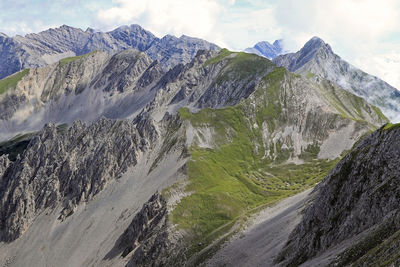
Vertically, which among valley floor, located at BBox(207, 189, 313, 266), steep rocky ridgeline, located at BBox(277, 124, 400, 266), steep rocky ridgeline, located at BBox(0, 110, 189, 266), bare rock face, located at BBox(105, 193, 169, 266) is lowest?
valley floor, located at BBox(207, 189, 313, 266)

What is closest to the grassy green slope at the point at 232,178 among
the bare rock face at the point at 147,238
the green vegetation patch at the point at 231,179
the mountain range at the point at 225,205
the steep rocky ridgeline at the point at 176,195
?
the green vegetation patch at the point at 231,179

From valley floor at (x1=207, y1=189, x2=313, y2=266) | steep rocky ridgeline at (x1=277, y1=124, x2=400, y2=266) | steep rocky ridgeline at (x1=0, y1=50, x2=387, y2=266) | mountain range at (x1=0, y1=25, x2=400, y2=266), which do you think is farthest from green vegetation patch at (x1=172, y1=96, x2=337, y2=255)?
steep rocky ridgeline at (x1=277, y1=124, x2=400, y2=266)

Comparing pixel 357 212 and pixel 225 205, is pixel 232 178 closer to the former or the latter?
pixel 225 205

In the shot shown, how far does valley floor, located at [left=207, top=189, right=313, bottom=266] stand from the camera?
262 ft

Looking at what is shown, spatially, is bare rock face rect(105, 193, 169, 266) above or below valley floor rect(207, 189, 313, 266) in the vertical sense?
above

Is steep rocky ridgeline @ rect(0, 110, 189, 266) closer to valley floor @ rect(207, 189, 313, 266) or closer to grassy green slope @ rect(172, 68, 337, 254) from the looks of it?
grassy green slope @ rect(172, 68, 337, 254)

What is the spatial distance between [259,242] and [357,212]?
114 feet

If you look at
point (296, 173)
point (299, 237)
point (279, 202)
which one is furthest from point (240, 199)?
point (299, 237)

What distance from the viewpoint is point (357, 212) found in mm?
59469

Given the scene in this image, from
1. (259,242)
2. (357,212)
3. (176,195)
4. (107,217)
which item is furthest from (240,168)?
(357,212)

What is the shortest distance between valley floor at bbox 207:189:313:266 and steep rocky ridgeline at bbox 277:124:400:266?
6510mm

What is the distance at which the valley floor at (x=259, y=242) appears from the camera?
79750 millimetres

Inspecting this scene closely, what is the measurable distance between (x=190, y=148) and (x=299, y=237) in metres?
106

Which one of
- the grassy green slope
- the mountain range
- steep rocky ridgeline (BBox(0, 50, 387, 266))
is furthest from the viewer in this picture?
the grassy green slope
